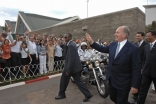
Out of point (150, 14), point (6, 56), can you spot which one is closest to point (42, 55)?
point (6, 56)

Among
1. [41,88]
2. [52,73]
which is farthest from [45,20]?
[41,88]

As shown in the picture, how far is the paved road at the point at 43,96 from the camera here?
14.6 feet

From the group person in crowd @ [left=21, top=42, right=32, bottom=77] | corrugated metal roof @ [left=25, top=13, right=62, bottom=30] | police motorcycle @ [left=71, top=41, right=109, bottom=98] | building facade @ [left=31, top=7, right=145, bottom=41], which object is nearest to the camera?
police motorcycle @ [left=71, top=41, right=109, bottom=98]

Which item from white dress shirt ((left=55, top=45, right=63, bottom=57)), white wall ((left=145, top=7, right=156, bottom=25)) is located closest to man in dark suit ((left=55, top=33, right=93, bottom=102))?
white dress shirt ((left=55, top=45, right=63, bottom=57))

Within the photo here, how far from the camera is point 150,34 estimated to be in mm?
3996

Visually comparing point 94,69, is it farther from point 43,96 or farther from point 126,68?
point 126,68

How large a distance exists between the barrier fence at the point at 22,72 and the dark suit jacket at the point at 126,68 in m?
5.00

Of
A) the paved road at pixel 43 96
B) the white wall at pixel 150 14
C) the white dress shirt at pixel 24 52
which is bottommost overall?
the paved road at pixel 43 96

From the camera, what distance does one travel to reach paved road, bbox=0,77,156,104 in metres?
4.46

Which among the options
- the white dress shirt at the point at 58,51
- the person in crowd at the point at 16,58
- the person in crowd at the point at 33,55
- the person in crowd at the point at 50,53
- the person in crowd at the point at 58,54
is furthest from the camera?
the white dress shirt at the point at 58,51

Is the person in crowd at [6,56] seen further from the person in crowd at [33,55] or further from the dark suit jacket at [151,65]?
the dark suit jacket at [151,65]

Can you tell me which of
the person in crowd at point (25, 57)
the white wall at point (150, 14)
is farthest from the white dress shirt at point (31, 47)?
the white wall at point (150, 14)

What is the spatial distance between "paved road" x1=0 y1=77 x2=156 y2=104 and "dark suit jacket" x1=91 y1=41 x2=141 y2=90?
1.74 m

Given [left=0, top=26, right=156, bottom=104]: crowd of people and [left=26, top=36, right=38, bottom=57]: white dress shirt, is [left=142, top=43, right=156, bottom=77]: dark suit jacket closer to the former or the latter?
[left=0, top=26, right=156, bottom=104]: crowd of people
